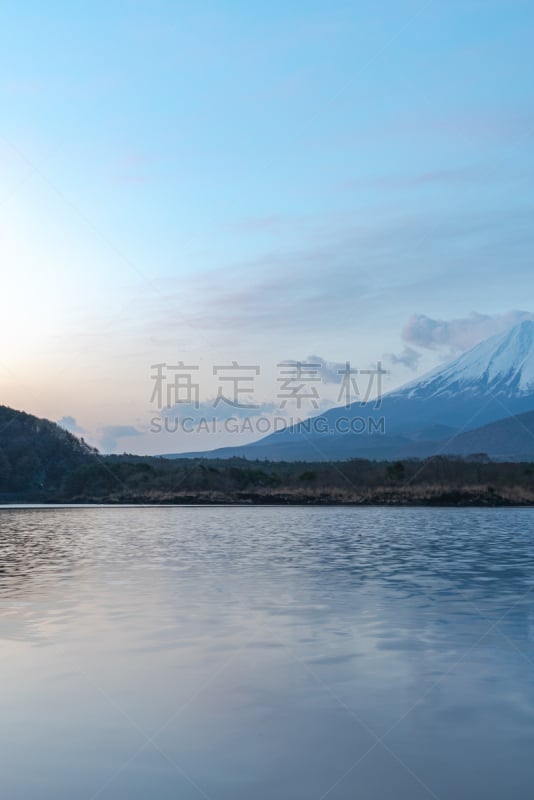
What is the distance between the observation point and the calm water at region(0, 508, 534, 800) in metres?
7.01

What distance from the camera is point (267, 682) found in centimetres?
998

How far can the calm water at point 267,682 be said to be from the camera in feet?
23.0

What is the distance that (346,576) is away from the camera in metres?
19.6

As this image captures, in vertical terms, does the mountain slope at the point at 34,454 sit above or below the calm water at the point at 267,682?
above

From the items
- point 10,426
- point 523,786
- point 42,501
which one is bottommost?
point 523,786

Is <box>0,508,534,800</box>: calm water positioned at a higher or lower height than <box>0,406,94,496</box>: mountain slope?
lower

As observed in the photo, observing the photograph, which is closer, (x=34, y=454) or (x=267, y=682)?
(x=267, y=682)

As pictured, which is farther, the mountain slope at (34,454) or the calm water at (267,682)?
the mountain slope at (34,454)

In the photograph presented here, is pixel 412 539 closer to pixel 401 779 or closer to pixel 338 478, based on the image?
pixel 401 779

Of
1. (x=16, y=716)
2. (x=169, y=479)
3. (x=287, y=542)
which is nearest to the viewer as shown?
(x=16, y=716)

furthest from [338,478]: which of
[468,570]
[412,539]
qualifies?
[468,570]

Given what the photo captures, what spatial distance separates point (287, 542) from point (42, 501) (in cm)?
5130

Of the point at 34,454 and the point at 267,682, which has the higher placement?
the point at 34,454

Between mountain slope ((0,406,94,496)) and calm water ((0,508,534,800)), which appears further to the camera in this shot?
mountain slope ((0,406,94,496))
